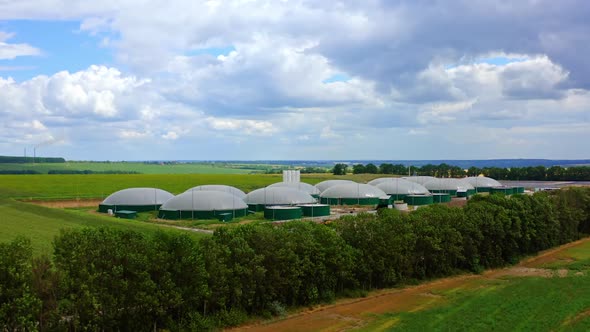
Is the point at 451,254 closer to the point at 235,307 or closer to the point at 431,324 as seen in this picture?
the point at 431,324

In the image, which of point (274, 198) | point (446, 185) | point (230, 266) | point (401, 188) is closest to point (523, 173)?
point (446, 185)

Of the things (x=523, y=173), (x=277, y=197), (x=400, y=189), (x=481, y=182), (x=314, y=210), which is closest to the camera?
(x=314, y=210)

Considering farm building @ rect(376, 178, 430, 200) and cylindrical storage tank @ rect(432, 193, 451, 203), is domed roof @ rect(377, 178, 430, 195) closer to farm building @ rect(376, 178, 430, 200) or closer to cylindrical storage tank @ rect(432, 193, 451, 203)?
farm building @ rect(376, 178, 430, 200)

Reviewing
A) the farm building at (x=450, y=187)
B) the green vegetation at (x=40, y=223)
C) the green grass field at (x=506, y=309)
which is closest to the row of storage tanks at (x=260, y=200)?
→ the farm building at (x=450, y=187)

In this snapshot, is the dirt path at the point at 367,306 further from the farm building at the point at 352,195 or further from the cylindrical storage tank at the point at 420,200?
the cylindrical storage tank at the point at 420,200

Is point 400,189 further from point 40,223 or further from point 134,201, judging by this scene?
point 40,223

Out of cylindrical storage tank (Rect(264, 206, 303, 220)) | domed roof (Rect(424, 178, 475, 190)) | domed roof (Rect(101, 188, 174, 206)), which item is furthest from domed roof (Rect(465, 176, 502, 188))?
domed roof (Rect(101, 188, 174, 206))

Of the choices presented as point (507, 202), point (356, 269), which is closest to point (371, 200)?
point (507, 202)
